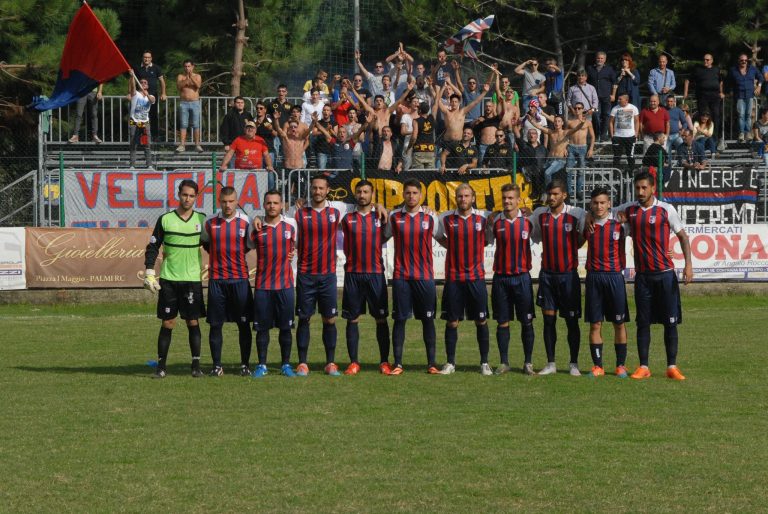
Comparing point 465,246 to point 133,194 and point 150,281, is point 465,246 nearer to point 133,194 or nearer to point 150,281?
→ point 150,281

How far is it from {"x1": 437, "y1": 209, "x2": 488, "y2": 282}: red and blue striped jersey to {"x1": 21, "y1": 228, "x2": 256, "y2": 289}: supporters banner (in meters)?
8.90

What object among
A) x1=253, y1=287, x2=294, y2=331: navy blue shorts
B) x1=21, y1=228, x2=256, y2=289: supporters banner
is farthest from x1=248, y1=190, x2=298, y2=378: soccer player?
x1=21, y1=228, x2=256, y2=289: supporters banner

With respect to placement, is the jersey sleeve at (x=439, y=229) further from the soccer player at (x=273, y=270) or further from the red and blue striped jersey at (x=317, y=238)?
the soccer player at (x=273, y=270)

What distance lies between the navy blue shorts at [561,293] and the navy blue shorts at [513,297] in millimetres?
146

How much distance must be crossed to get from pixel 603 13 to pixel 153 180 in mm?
13687

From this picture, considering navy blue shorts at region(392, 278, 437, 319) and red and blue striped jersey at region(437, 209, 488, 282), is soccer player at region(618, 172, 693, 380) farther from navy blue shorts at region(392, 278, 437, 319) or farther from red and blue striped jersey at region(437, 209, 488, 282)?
navy blue shorts at region(392, 278, 437, 319)

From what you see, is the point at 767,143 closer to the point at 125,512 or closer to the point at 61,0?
the point at 61,0

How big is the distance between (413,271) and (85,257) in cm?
1022

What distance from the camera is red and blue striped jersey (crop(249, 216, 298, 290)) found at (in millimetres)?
12594

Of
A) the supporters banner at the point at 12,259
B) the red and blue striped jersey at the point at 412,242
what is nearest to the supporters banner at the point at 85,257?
the supporters banner at the point at 12,259

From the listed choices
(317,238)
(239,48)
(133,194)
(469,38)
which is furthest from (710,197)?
(239,48)

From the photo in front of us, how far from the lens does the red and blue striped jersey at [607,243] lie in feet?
40.5

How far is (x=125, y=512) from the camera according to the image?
7.35 metres

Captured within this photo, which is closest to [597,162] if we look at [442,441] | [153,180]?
[153,180]
